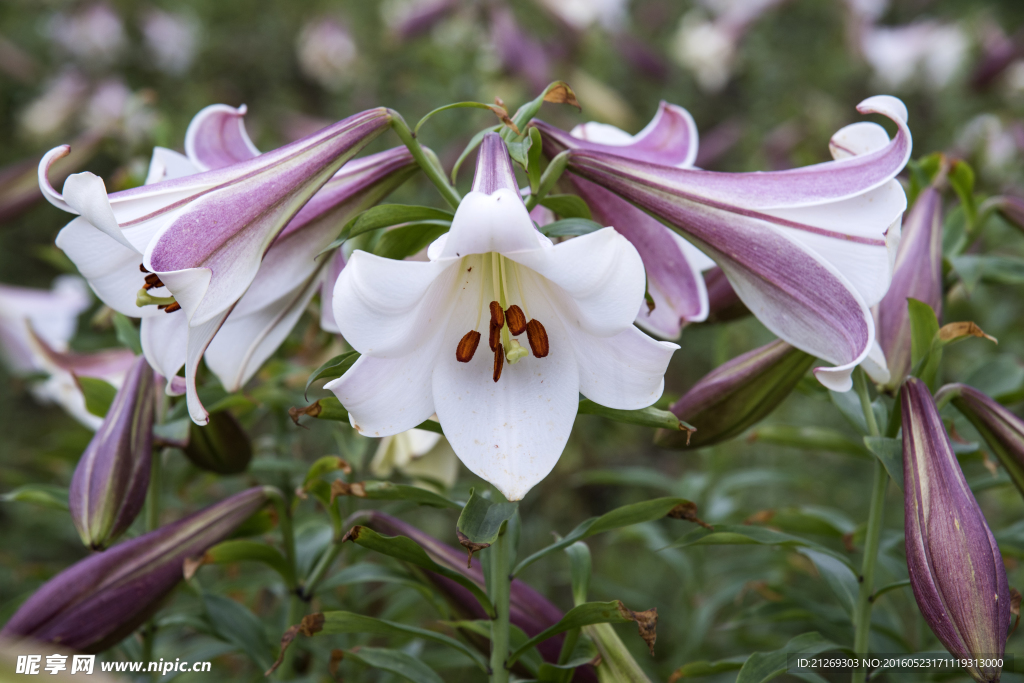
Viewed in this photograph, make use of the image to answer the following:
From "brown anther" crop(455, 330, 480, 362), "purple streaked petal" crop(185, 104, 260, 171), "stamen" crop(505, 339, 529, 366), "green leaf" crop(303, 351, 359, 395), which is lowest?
"green leaf" crop(303, 351, 359, 395)

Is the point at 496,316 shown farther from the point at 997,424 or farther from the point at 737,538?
the point at 997,424

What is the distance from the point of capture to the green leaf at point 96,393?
2.68 ft

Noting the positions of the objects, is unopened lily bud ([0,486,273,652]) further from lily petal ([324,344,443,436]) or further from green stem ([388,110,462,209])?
green stem ([388,110,462,209])

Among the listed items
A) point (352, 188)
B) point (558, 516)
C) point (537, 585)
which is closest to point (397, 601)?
point (537, 585)

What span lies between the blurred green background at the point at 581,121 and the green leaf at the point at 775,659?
136 mm

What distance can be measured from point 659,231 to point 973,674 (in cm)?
40

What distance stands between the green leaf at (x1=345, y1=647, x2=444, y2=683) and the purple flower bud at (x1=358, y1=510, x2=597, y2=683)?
0.05 meters

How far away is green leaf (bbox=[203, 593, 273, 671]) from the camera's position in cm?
82

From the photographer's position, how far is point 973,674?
54cm

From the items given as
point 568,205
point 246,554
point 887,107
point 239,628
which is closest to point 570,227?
point 568,205

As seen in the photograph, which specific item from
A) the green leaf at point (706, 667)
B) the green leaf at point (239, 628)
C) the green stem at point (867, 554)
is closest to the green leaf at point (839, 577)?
the green stem at point (867, 554)

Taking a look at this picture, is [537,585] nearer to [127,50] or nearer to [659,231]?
[659,231]

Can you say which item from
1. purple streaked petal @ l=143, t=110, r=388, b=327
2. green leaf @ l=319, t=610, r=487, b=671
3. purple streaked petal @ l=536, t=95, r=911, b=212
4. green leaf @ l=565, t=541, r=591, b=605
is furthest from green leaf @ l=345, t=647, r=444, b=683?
purple streaked petal @ l=536, t=95, r=911, b=212

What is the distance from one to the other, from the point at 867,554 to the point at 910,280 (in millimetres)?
265
